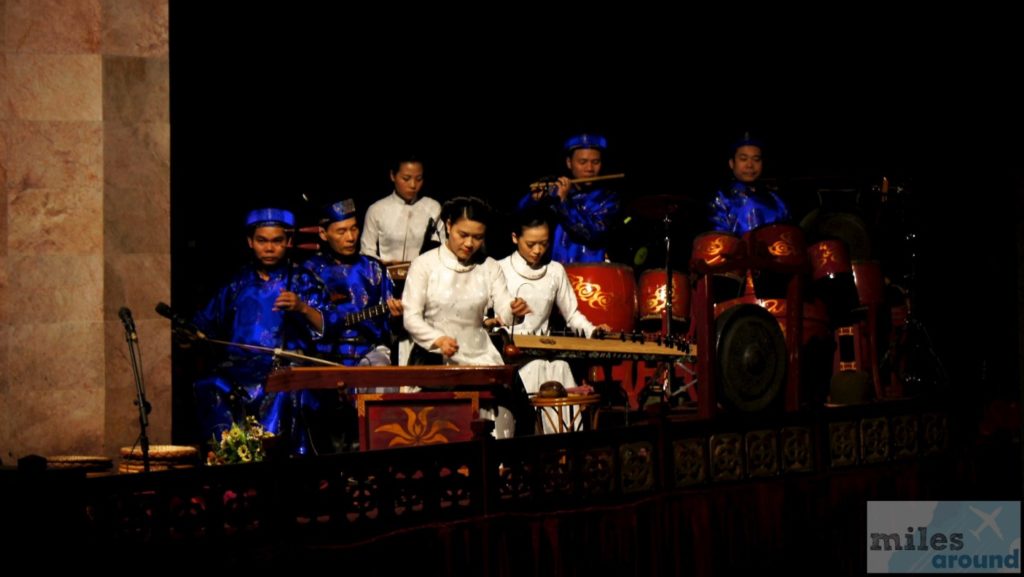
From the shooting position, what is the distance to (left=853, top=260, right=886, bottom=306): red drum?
9.28 m

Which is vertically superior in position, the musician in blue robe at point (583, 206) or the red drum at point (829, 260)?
the musician in blue robe at point (583, 206)

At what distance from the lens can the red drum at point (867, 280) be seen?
9281 millimetres

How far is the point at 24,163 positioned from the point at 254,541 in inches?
111

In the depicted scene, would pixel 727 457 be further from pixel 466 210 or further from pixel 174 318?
pixel 174 318

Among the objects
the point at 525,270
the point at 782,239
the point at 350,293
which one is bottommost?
the point at 350,293

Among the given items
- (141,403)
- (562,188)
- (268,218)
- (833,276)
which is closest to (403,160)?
(562,188)

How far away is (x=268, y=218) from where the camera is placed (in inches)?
313

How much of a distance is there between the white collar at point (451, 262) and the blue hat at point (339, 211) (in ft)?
2.56

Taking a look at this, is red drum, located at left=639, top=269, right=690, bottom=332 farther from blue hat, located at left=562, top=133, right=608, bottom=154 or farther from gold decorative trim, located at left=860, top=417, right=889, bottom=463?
gold decorative trim, located at left=860, top=417, right=889, bottom=463

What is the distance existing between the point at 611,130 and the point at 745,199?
176cm

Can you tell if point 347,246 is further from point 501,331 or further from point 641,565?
point 641,565


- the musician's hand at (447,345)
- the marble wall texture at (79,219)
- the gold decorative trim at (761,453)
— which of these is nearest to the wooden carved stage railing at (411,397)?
the musician's hand at (447,345)

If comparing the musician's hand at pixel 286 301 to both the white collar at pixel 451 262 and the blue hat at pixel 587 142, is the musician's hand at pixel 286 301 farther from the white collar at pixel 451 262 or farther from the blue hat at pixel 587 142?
the blue hat at pixel 587 142

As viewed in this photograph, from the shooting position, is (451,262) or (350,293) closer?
(451,262)
